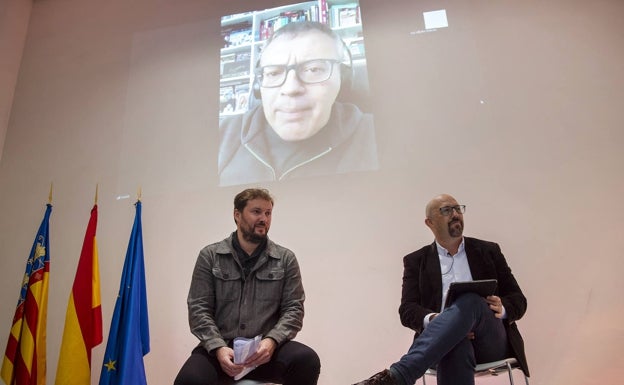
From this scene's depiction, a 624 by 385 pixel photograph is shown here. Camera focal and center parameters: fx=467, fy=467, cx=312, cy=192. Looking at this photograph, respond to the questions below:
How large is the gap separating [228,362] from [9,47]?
378cm

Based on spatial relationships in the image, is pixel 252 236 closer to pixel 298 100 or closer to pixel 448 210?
pixel 448 210

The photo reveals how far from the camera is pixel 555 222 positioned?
2.82 m

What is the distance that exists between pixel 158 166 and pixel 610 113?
3.09 metres

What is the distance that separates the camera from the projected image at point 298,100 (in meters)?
3.20

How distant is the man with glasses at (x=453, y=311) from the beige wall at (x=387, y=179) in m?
→ 0.62

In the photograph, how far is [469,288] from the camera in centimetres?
180

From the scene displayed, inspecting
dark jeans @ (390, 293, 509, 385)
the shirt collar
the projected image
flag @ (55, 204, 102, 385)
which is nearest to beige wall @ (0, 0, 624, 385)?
the projected image

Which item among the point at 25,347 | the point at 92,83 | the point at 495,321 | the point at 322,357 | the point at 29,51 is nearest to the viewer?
the point at 495,321

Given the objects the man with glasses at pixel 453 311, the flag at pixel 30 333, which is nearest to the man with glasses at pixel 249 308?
Result: the man with glasses at pixel 453 311

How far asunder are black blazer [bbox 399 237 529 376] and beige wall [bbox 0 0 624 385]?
0.61 meters

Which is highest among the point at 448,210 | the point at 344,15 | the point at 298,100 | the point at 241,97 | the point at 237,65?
the point at 344,15

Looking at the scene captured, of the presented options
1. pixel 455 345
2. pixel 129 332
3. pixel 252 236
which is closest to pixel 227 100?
pixel 252 236

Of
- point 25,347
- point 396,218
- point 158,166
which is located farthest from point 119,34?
point 396,218

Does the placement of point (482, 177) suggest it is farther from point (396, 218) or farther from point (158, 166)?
point (158, 166)
